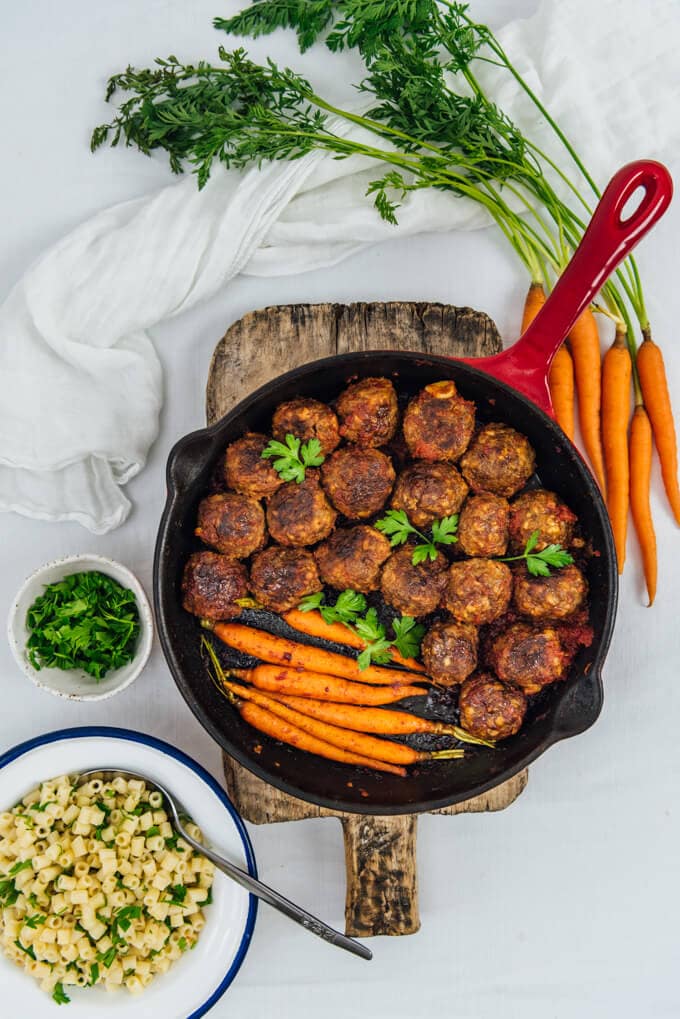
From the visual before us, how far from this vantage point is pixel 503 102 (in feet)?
10.8

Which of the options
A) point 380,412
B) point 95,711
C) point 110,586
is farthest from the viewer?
point 95,711

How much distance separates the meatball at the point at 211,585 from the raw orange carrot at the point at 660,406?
1.64 meters

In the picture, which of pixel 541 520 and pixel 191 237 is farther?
pixel 191 237

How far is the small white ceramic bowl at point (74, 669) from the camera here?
10.1 ft

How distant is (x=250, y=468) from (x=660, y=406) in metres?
1.55

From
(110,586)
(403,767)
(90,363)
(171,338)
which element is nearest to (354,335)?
(171,338)

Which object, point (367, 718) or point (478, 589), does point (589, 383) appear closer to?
point (478, 589)

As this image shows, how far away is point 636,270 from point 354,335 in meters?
1.07

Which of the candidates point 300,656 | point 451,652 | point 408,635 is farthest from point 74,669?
point 451,652

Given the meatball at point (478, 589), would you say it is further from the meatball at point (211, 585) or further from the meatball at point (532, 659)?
the meatball at point (211, 585)

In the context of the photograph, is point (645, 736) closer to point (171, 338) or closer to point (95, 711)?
point (95, 711)

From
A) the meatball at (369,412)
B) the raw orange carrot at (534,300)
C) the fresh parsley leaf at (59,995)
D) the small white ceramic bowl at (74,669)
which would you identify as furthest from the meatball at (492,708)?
the fresh parsley leaf at (59,995)

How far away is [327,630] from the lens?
3049 mm

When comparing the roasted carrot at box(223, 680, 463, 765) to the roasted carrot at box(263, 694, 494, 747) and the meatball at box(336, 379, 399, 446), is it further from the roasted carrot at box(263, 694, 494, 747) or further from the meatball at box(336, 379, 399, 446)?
the meatball at box(336, 379, 399, 446)
